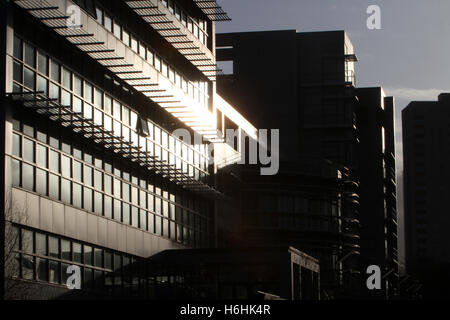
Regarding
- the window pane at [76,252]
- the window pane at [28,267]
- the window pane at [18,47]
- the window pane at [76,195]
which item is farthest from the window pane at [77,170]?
the window pane at [18,47]

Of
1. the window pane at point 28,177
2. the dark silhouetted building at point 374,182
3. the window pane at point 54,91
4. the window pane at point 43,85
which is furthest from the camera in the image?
the dark silhouetted building at point 374,182

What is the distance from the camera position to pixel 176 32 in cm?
5541

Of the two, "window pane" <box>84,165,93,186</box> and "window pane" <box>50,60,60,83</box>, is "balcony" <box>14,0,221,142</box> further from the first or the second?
"window pane" <box>84,165,93,186</box>

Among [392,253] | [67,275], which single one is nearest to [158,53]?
[67,275]

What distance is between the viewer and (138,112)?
52.5m

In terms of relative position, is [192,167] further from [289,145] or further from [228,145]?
[289,145]

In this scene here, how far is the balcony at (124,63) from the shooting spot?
132 feet

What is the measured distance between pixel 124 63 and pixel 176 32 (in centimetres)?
884

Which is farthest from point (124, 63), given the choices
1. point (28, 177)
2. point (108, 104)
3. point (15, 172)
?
point (15, 172)

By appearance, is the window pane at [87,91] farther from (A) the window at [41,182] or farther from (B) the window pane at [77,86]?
(A) the window at [41,182]

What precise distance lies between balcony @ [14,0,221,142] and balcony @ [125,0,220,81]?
203 centimetres

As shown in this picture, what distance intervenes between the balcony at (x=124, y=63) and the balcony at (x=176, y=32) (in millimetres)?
2035

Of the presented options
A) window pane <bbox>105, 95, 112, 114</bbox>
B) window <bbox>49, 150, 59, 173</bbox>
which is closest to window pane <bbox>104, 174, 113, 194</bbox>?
window pane <bbox>105, 95, 112, 114</bbox>

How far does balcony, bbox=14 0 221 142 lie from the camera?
40.2 meters
